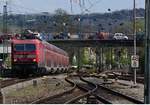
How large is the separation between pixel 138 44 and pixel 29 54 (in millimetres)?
40855

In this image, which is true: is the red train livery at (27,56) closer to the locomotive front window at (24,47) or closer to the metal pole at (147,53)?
the locomotive front window at (24,47)

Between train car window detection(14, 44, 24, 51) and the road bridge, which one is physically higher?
the road bridge

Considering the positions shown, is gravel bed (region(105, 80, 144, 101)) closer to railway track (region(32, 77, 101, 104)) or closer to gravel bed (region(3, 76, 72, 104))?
railway track (region(32, 77, 101, 104))

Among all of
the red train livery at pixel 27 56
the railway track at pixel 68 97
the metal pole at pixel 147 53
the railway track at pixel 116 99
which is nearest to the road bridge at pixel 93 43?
the red train livery at pixel 27 56

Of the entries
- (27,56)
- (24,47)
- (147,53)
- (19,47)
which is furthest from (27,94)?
(19,47)

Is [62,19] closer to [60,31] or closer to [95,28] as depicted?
[60,31]

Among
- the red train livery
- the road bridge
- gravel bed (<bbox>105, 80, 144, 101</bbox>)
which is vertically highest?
the road bridge

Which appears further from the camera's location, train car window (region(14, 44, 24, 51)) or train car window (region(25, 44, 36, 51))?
train car window (region(14, 44, 24, 51))

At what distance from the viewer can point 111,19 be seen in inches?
5330

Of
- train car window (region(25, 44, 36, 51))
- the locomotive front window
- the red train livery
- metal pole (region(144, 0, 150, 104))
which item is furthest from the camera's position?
the locomotive front window

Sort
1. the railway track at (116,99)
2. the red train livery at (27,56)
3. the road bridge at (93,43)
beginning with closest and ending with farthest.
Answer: the railway track at (116,99) → the red train livery at (27,56) → the road bridge at (93,43)

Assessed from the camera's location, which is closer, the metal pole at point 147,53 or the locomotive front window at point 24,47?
the metal pole at point 147,53

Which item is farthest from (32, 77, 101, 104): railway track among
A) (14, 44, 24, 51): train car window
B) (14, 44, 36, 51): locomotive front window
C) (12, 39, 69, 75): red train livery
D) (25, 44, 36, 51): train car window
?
(14, 44, 24, 51): train car window

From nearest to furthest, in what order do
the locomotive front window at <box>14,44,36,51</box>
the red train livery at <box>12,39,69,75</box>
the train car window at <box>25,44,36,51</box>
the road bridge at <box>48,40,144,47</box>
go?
the red train livery at <box>12,39,69,75</box>
the train car window at <box>25,44,36,51</box>
the locomotive front window at <box>14,44,36,51</box>
the road bridge at <box>48,40,144,47</box>
